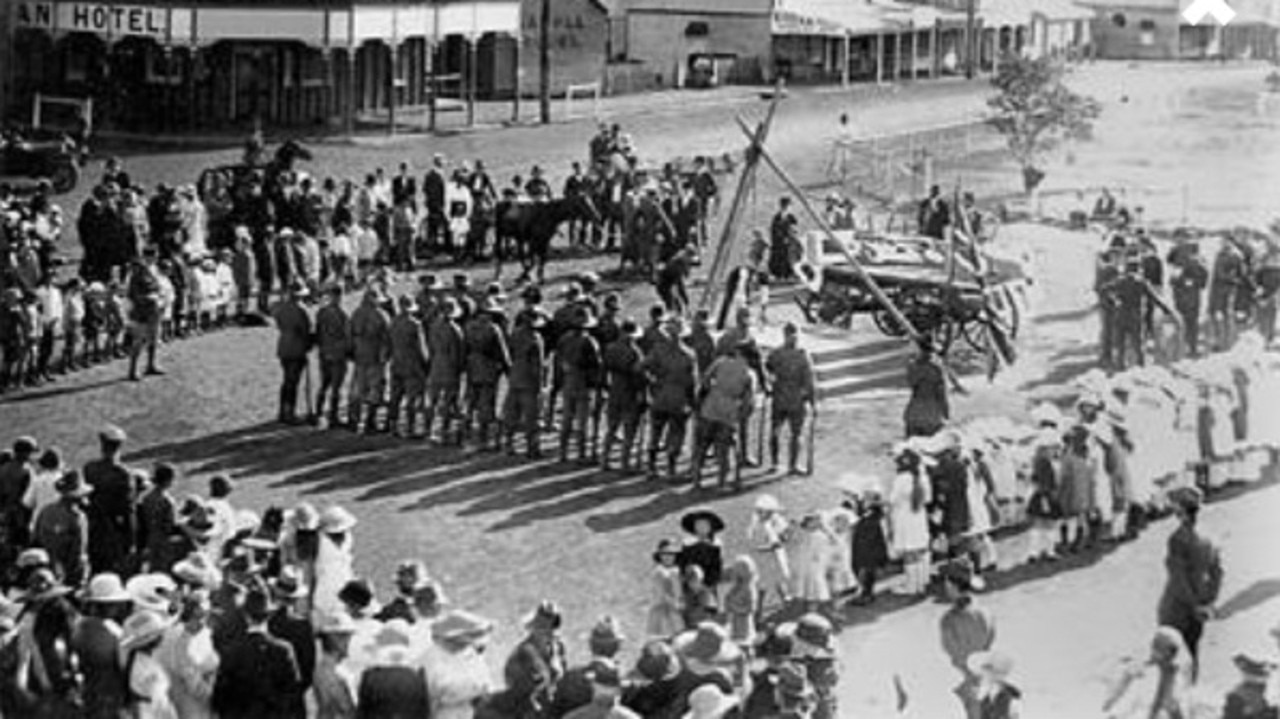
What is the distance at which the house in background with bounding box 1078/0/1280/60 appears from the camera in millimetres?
65688

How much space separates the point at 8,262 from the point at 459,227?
815cm

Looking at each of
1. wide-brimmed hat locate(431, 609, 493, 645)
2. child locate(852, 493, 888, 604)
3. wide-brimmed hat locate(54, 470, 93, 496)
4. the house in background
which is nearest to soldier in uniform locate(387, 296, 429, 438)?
child locate(852, 493, 888, 604)

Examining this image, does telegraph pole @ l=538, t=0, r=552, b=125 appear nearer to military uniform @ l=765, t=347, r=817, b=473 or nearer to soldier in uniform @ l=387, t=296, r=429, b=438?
soldier in uniform @ l=387, t=296, r=429, b=438

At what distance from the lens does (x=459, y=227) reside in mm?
29188

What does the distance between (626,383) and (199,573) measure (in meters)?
7.17

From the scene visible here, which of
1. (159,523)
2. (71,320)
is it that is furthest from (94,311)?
Answer: (159,523)

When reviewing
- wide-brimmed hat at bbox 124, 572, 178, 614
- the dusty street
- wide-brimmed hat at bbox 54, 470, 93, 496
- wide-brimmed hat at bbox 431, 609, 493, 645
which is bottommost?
the dusty street

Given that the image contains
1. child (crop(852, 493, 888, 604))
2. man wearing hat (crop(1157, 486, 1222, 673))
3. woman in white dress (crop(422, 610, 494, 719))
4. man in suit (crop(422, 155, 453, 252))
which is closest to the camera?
woman in white dress (crop(422, 610, 494, 719))

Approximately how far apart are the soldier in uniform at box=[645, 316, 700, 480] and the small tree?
2207 centimetres

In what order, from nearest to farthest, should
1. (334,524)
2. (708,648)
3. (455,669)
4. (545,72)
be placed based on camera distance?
(455,669)
(708,648)
(334,524)
(545,72)

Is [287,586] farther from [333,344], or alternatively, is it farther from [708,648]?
[333,344]

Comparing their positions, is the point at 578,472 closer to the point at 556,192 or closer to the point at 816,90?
the point at 556,192

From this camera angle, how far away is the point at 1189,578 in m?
13.6

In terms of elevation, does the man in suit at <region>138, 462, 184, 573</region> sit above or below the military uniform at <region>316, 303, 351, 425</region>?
below
